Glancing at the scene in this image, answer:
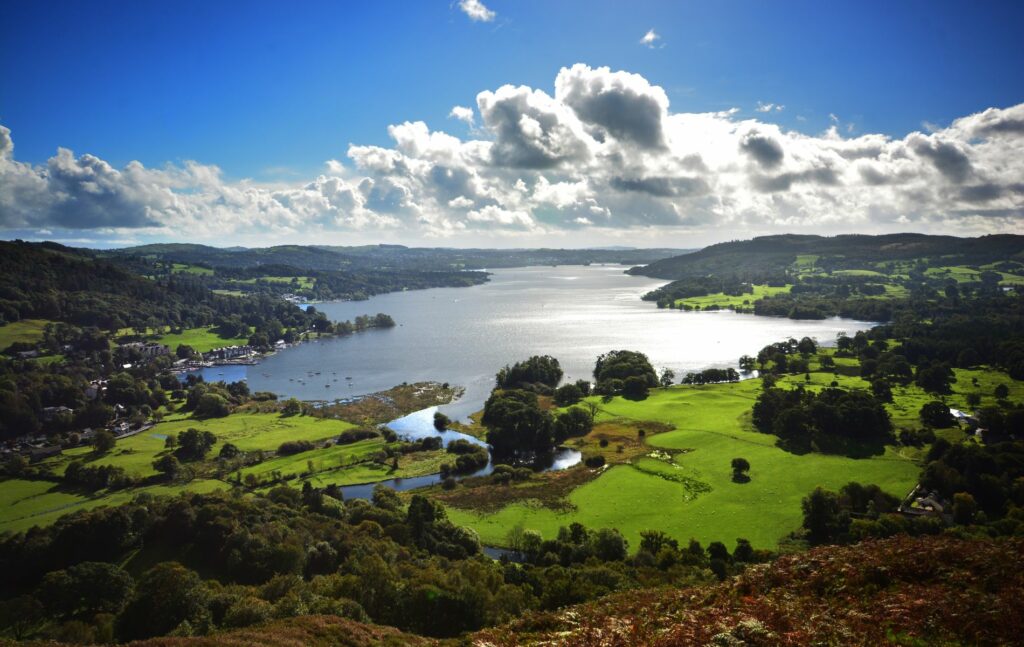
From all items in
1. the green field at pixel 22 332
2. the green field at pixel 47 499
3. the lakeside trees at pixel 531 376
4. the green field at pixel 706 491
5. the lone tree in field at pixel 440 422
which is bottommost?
the green field at pixel 47 499

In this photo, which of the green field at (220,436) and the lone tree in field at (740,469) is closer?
the lone tree in field at (740,469)

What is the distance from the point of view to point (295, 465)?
61.8 metres

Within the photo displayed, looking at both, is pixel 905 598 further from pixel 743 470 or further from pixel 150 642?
pixel 743 470

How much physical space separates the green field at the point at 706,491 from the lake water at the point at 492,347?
112 feet

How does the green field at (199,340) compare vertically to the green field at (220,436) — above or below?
above

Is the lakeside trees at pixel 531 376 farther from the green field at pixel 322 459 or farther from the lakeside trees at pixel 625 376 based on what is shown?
the green field at pixel 322 459

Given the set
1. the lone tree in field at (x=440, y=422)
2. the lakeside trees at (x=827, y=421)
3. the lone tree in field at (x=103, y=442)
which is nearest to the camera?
the lakeside trees at (x=827, y=421)

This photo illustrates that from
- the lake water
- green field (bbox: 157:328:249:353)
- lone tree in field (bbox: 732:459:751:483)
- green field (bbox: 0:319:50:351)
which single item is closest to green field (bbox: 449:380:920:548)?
lone tree in field (bbox: 732:459:751:483)

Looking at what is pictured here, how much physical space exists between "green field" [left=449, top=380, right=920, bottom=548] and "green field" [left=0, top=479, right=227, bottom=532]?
1257 inches

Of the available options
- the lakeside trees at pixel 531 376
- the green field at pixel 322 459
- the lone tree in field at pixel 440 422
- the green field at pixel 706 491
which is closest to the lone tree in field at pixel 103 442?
the green field at pixel 322 459

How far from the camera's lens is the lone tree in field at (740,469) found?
51.9 meters

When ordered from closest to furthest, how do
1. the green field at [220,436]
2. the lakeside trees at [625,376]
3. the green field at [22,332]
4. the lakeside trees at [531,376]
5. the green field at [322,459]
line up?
the green field at [322,459], the green field at [220,436], the lakeside trees at [625,376], the lakeside trees at [531,376], the green field at [22,332]

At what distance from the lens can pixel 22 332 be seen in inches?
4902

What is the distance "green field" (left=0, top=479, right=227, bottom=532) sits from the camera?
5016cm
